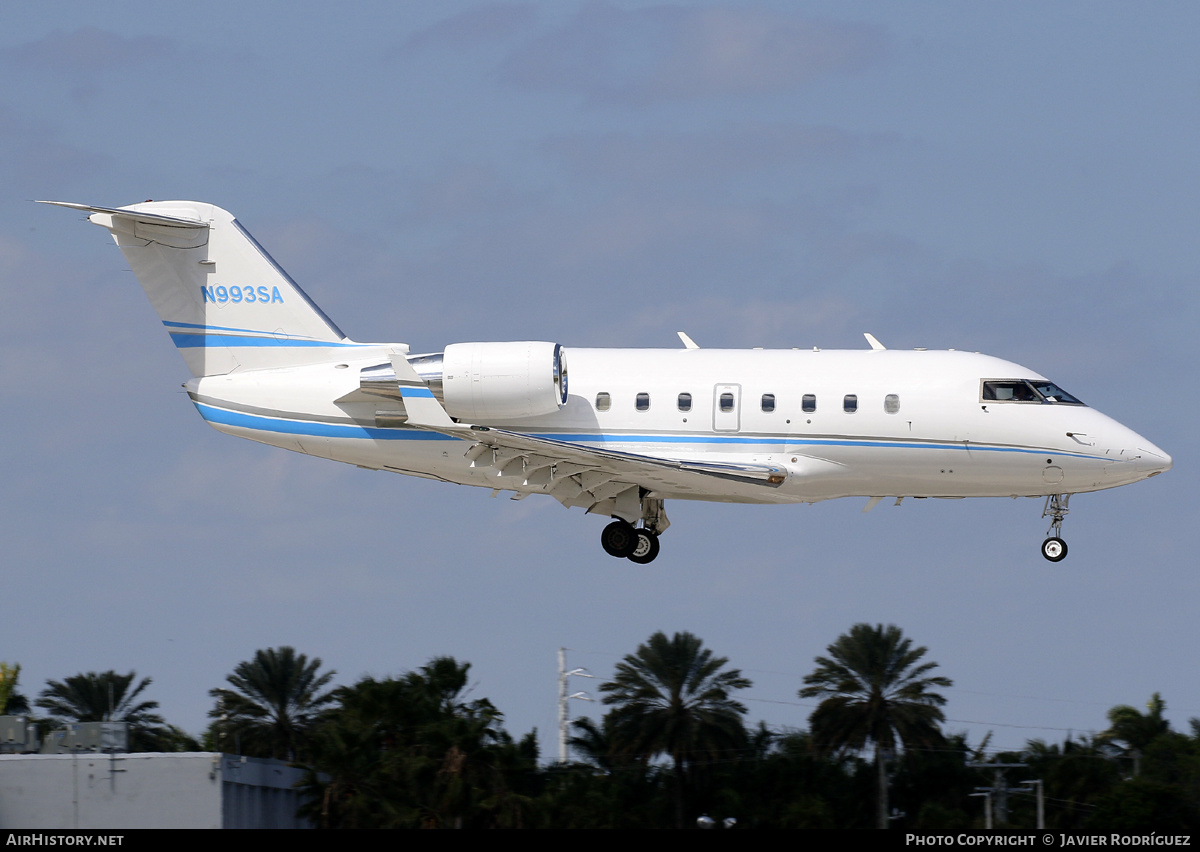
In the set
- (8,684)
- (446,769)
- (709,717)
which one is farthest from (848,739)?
(8,684)

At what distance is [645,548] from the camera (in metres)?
32.5

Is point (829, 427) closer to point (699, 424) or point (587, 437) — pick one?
point (699, 424)

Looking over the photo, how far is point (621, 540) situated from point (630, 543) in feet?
0.62

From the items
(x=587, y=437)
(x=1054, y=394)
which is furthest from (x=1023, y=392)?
(x=587, y=437)

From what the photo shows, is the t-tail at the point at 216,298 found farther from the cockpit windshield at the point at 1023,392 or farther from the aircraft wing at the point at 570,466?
the cockpit windshield at the point at 1023,392

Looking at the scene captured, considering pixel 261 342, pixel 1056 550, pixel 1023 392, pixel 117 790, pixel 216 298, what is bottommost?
pixel 117 790

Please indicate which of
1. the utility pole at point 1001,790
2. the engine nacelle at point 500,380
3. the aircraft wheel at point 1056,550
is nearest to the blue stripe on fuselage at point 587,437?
the engine nacelle at point 500,380

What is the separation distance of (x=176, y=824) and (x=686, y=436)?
47.5 feet

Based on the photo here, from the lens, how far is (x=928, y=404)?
30.5 meters

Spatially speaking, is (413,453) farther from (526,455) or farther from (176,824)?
(176,824)

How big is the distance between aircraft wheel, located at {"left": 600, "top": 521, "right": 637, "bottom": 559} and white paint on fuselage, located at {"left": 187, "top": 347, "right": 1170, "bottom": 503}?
1702 mm

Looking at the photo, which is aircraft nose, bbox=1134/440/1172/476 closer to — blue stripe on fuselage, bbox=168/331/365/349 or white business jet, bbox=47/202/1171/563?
white business jet, bbox=47/202/1171/563

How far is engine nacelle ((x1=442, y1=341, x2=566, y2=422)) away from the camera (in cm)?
3011

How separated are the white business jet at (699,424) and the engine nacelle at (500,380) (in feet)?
0.09
